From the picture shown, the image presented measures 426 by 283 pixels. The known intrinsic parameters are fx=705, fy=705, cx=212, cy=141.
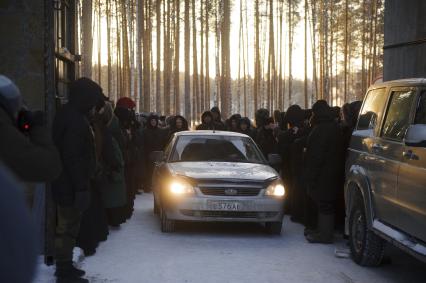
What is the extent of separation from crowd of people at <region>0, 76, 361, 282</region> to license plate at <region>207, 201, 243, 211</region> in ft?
3.31

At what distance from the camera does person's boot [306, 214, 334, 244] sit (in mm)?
9578

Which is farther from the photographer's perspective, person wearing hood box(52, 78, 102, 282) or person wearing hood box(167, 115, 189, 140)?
person wearing hood box(167, 115, 189, 140)

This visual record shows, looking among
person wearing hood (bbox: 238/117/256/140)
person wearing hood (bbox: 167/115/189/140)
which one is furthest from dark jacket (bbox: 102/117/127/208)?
person wearing hood (bbox: 167/115/189/140)

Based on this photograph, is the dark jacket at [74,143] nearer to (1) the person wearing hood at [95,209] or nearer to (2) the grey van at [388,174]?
(1) the person wearing hood at [95,209]

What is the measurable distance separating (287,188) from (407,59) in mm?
3595

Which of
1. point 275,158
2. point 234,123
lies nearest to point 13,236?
point 275,158

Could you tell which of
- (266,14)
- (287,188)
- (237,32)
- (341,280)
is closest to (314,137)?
(341,280)

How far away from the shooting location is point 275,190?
10.2 meters

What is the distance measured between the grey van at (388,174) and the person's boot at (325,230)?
110 centimetres

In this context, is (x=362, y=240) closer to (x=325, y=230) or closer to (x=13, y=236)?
(x=325, y=230)

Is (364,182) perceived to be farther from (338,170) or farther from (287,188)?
(287,188)

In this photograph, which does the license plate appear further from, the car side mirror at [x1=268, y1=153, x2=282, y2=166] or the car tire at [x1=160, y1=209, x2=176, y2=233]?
the car side mirror at [x1=268, y1=153, x2=282, y2=166]

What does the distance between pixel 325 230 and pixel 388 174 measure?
2.81 metres

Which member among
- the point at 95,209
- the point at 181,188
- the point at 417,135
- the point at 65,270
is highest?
the point at 417,135
